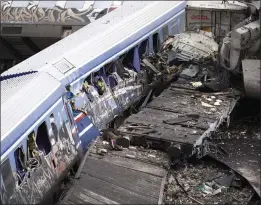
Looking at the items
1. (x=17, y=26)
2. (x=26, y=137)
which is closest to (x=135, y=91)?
(x=26, y=137)

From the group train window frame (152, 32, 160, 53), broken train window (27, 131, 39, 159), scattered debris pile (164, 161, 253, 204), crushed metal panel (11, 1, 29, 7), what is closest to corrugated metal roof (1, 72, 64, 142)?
broken train window (27, 131, 39, 159)

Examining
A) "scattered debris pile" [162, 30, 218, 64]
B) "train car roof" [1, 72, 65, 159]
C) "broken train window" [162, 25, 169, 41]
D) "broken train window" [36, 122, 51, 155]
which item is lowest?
"broken train window" [36, 122, 51, 155]

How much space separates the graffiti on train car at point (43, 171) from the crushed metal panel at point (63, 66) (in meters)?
1.49

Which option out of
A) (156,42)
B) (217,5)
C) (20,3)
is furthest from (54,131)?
(20,3)

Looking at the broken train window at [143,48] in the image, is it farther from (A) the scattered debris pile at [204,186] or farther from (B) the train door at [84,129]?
(A) the scattered debris pile at [204,186]

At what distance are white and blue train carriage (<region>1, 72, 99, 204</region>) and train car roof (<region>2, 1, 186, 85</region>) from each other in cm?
78

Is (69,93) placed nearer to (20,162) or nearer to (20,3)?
(20,162)

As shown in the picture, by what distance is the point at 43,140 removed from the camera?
11.6 meters

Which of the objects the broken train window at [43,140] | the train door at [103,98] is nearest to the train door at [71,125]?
the broken train window at [43,140]

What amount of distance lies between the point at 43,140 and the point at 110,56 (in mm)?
3855

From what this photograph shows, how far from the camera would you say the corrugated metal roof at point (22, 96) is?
10.4 meters

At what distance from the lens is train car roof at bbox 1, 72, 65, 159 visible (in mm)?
10203

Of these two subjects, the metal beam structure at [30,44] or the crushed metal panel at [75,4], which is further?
the metal beam structure at [30,44]

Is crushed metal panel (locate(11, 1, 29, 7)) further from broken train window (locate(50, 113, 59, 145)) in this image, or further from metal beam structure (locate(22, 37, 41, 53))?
broken train window (locate(50, 113, 59, 145))
